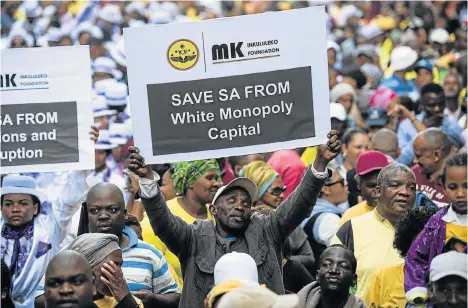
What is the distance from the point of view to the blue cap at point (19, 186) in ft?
34.2

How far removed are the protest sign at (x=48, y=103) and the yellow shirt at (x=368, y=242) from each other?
203 centimetres

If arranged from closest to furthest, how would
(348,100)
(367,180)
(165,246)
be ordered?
(165,246), (367,180), (348,100)

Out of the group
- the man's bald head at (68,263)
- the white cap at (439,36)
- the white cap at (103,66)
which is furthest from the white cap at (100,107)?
the white cap at (439,36)

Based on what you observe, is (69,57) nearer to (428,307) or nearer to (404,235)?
(404,235)

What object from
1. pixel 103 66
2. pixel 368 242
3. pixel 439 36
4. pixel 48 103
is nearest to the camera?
pixel 368 242

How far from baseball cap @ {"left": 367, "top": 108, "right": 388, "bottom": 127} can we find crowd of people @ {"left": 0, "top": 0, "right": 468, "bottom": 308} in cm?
3

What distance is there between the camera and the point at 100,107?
15641 millimetres

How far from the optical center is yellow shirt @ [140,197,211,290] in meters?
10.2

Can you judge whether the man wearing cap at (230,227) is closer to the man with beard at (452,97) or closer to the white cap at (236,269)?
the white cap at (236,269)

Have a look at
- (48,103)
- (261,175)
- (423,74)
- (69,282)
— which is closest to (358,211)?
(261,175)

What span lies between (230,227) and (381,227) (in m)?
1.64

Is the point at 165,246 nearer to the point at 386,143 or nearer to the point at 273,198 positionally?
the point at 273,198

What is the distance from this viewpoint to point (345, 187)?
12.7 meters

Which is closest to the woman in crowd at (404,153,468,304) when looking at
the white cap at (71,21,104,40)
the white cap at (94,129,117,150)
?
the white cap at (94,129,117,150)
